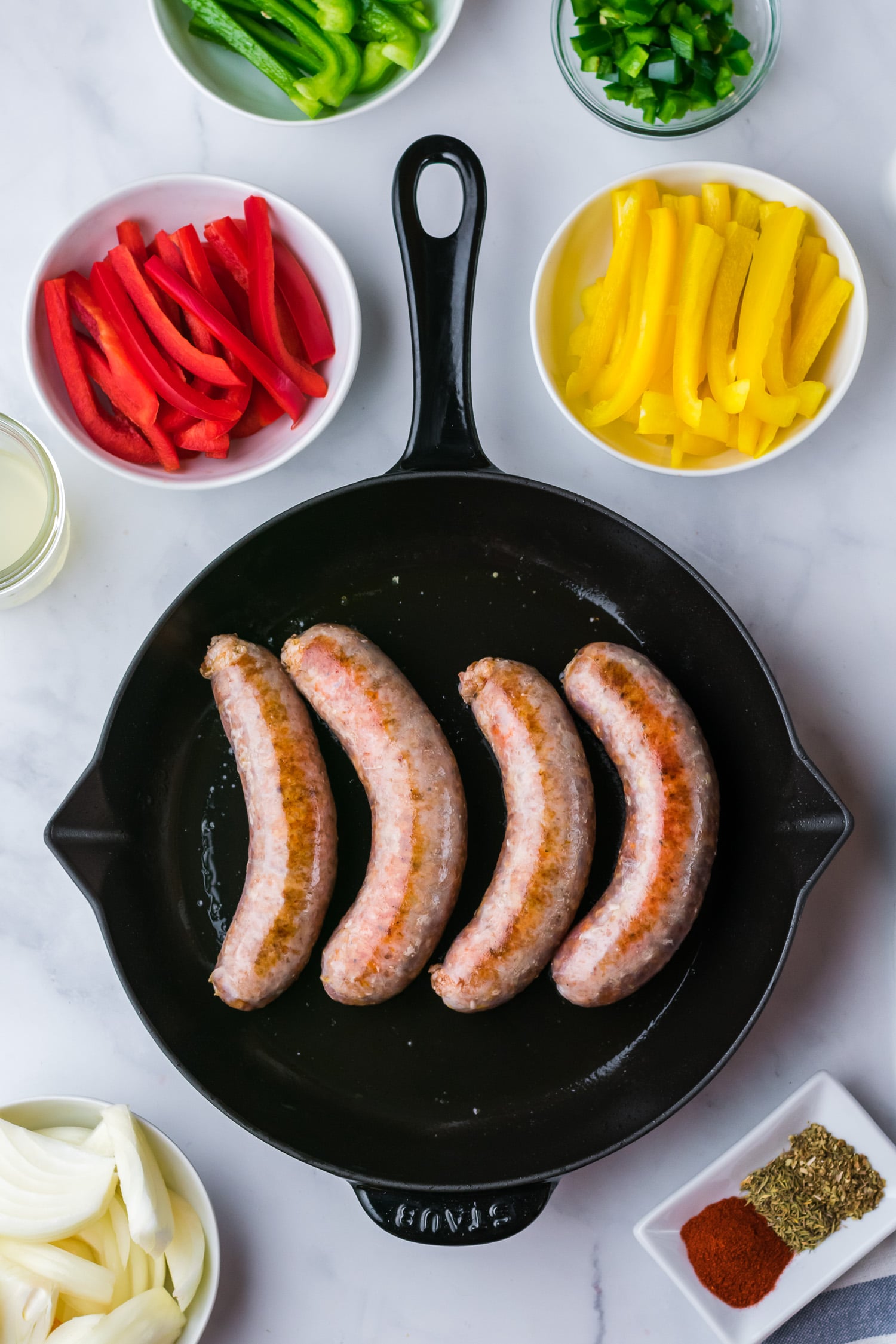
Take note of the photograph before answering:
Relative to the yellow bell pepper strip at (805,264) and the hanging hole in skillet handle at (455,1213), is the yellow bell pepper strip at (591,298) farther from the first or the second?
the hanging hole in skillet handle at (455,1213)

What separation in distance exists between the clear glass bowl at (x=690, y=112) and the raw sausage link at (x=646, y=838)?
1414 millimetres

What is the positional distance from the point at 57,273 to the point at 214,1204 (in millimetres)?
2453

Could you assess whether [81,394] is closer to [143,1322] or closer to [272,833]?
[272,833]

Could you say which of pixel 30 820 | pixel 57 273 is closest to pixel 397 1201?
pixel 30 820

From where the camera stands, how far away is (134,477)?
8.55 feet

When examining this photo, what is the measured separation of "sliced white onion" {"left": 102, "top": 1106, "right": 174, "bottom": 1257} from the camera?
239cm

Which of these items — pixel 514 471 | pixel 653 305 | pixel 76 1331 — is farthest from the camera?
pixel 514 471

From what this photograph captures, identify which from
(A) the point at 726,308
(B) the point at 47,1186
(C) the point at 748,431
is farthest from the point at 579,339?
(B) the point at 47,1186

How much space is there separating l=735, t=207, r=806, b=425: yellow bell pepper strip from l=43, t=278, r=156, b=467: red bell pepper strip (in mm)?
1494

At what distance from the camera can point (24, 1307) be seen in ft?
7.84

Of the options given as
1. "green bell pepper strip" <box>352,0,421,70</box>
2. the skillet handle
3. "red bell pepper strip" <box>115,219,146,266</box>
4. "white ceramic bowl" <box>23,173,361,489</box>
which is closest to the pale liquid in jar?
"white ceramic bowl" <box>23,173,361,489</box>

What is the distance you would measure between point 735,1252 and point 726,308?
7.57 feet

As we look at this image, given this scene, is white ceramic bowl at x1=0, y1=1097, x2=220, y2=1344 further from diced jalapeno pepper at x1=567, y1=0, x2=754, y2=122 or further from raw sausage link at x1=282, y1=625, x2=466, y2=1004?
diced jalapeno pepper at x1=567, y1=0, x2=754, y2=122

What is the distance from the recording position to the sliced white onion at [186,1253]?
8.21ft
